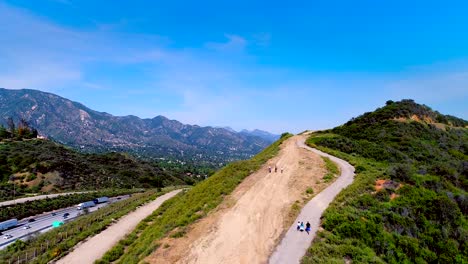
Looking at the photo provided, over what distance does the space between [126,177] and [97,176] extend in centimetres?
1477

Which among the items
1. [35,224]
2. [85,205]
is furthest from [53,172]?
[35,224]

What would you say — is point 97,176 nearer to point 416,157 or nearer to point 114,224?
point 114,224

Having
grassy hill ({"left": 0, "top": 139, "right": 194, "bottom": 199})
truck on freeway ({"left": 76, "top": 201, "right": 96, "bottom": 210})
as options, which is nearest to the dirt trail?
truck on freeway ({"left": 76, "top": 201, "right": 96, "bottom": 210})

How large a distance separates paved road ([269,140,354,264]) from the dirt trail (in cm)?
55

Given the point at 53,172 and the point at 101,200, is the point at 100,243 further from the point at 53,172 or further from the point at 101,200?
the point at 53,172

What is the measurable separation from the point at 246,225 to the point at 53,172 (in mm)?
92995

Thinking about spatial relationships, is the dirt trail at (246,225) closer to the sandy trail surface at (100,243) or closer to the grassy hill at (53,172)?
the sandy trail surface at (100,243)

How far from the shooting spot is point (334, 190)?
25.0 m

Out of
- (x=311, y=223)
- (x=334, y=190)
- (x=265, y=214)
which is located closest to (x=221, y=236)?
(x=265, y=214)

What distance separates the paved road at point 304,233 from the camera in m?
15.0

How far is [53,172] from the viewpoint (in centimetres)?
9288

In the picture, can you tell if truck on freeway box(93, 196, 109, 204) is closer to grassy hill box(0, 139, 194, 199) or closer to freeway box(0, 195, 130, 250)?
freeway box(0, 195, 130, 250)

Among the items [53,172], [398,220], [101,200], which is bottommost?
[101,200]

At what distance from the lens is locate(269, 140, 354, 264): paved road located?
15.0 meters
